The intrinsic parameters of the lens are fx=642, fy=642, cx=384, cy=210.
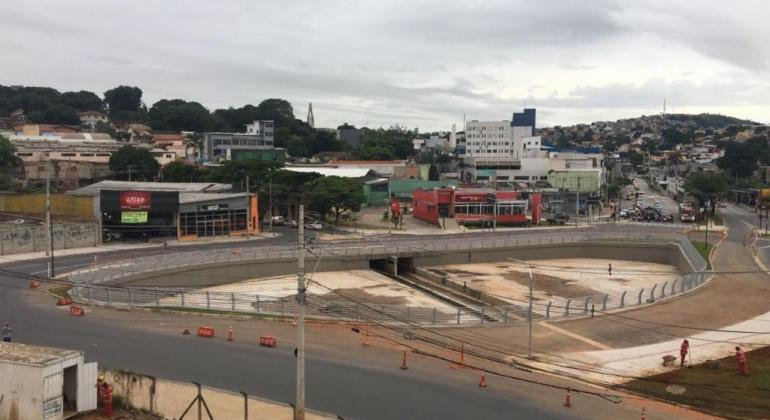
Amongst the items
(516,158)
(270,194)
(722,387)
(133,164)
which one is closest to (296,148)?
(516,158)

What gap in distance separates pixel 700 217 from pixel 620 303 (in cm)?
6054

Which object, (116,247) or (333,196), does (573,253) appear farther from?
(116,247)

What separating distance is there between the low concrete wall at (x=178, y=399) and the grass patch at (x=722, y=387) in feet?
43.8

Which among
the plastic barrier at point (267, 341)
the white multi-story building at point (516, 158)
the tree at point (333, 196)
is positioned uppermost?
the white multi-story building at point (516, 158)

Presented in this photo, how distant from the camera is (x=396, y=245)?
60500mm

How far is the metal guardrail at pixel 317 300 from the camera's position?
3606 centimetres

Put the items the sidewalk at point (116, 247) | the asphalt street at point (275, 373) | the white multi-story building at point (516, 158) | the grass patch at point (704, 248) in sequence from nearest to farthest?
the asphalt street at point (275, 373) < the sidewalk at point (116, 247) < the grass patch at point (704, 248) < the white multi-story building at point (516, 158)

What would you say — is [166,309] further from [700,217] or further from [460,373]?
[700,217]

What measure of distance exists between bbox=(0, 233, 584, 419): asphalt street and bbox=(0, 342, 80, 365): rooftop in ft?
12.9

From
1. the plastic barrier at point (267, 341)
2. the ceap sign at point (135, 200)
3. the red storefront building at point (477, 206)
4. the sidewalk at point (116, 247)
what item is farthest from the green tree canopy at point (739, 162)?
the plastic barrier at point (267, 341)

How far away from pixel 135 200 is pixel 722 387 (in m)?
53.4

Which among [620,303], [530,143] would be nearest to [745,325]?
[620,303]

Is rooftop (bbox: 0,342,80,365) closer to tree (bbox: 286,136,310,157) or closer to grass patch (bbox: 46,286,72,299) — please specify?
grass patch (bbox: 46,286,72,299)

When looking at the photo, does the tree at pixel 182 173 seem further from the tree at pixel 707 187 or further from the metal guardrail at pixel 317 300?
the tree at pixel 707 187
